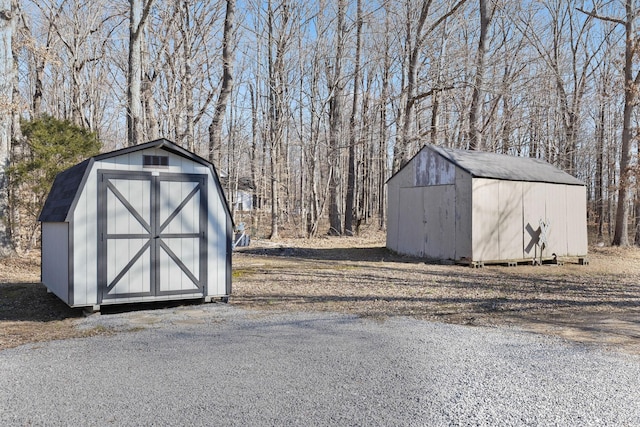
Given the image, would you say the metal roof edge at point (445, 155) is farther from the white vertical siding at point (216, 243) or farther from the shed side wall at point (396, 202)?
the white vertical siding at point (216, 243)

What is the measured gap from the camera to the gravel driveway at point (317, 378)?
3512mm

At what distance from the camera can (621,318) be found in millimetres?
7090

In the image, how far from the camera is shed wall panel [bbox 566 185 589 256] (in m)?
14.4

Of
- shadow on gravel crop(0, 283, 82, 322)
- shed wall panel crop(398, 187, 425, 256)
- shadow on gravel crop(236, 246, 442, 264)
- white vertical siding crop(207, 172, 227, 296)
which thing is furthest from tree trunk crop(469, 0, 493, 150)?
shadow on gravel crop(0, 283, 82, 322)

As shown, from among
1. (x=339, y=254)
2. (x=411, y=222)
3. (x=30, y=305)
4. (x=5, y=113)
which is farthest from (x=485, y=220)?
(x=5, y=113)

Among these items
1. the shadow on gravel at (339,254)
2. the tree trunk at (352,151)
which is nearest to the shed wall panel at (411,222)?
the shadow on gravel at (339,254)

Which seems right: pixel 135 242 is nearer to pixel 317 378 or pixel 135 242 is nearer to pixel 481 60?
pixel 317 378

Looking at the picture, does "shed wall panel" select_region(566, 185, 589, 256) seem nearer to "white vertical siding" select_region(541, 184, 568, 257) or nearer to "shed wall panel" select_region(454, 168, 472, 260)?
"white vertical siding" select_region(541, 184, 568, 257)

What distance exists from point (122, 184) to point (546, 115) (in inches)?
1101

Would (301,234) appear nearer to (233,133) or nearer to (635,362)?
(233,133)

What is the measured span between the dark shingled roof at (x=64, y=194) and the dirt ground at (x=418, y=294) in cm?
144

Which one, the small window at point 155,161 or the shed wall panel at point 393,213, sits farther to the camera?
the shed wall panel at point 393,213

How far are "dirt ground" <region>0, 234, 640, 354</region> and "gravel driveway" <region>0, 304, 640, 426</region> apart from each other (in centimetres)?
83

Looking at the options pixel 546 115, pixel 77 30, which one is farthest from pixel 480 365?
A: pixel 546 115
